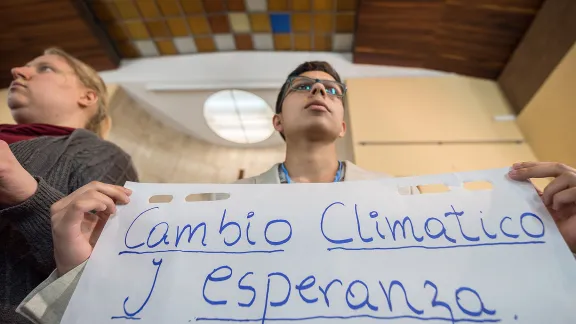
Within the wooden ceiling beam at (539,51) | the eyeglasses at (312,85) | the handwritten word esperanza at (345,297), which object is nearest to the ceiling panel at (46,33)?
the eyeglasses at (312,85)

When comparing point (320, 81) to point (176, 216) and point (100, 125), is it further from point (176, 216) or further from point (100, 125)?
point (100, 125)

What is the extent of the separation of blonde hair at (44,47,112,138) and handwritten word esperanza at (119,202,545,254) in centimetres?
65

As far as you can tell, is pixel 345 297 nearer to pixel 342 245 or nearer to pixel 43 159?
pixel 342 245

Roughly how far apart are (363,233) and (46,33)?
1.70 m

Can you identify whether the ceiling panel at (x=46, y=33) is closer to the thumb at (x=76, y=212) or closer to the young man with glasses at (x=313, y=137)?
the young man with glasses at (x=313, y=137)

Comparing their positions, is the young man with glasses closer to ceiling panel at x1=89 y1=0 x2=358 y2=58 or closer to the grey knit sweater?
the grey knit sweater

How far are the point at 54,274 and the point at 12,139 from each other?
1.37ft

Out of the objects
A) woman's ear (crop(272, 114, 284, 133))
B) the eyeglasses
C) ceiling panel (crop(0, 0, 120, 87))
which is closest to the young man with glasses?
the eyeglasses

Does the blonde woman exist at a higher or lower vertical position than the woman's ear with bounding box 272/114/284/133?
lower

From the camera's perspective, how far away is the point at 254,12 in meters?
1.48

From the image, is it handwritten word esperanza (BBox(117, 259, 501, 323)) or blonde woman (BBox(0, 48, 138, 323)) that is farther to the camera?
blonde woman (BBox(0, 48, 138, 323))

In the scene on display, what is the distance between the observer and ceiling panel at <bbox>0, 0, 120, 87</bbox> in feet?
4.54

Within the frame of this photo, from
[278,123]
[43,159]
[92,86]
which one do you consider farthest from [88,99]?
[278,123]

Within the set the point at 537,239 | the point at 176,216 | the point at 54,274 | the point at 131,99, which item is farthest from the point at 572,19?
the point at 131,99
